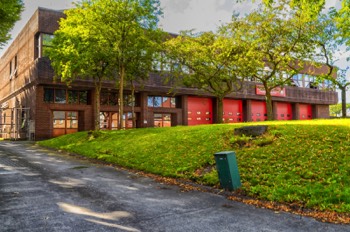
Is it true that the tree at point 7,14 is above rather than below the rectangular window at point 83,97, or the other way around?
above

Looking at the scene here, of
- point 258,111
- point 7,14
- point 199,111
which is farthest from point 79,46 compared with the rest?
point 258,111

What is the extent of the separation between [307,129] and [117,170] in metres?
7.41

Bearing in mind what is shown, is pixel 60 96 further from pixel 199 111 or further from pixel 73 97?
pixel 199 111

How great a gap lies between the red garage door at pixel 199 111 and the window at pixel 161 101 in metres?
2.18

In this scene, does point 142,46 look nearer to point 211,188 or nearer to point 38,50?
point 38,50

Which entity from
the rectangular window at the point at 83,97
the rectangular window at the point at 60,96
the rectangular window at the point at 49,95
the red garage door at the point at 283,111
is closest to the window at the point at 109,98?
the rectangular window at the point at 83,97

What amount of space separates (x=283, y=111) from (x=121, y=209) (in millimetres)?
41172

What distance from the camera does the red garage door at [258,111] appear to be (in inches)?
1593

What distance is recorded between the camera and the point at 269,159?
30.6 feet

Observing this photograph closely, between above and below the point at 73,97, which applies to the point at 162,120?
below

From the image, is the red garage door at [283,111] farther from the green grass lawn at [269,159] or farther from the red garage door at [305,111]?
the green grass lawn at [269,159]

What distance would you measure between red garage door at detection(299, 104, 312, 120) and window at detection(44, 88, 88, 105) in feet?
106

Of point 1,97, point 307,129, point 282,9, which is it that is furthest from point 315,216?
point 1,97

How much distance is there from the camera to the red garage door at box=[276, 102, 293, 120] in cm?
4300
